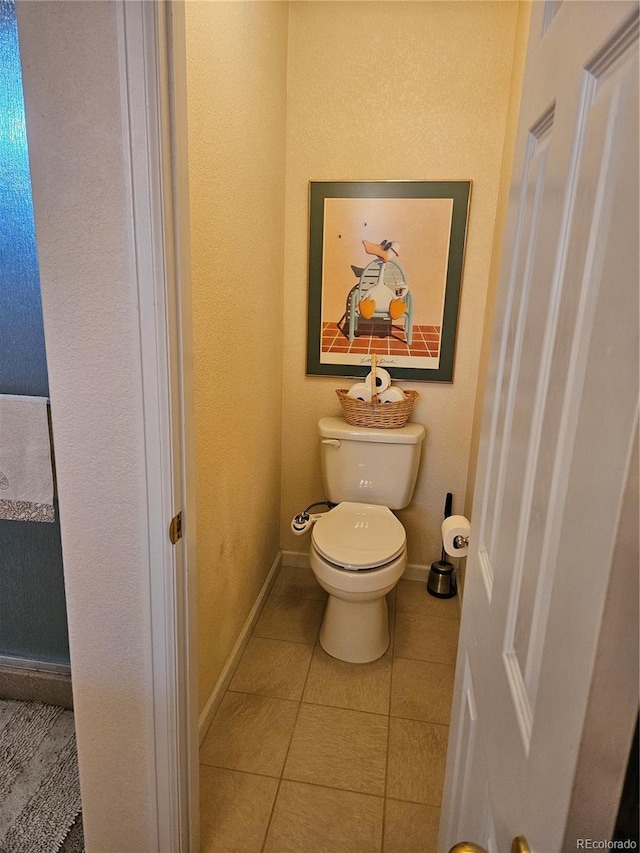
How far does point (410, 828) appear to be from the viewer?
4.74 ft

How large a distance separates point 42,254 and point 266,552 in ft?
5.83

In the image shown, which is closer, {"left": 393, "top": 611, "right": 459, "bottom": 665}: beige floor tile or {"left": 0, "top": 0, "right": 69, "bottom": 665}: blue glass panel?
{"left": 0, "top": 0, "right": 69, "bottom": 665}: blue glass panel

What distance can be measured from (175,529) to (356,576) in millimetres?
1028

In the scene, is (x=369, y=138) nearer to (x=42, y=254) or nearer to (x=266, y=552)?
(x=42, y=254)

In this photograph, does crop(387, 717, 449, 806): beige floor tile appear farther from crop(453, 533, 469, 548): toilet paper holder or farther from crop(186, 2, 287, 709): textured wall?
crop(453, 533, 469, 548): toilet paper holder

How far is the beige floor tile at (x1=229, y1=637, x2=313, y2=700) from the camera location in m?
1.91

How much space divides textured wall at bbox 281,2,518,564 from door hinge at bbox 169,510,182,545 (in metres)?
1.57

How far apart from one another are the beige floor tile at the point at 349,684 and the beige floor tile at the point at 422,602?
377 millimetres

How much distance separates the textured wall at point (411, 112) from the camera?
210 centimetres

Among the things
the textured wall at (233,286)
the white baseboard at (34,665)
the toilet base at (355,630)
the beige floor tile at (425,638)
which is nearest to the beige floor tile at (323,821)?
the textured wall at (233,286)

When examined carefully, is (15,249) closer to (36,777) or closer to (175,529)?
(175,529)

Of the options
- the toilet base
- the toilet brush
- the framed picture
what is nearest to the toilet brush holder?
the toilet brush

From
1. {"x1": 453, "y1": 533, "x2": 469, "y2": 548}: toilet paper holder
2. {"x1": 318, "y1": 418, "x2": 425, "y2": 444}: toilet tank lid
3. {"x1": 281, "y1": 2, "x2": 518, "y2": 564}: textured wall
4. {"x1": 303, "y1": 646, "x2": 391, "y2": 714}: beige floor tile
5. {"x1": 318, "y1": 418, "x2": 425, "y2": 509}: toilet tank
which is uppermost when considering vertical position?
{"x1": 281, "y1": 2, "x2": 518, "y2": 564}: textured wall

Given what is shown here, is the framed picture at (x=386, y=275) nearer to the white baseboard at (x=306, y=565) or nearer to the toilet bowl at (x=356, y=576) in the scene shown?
the toilet bowl at (x=356, y=576)
